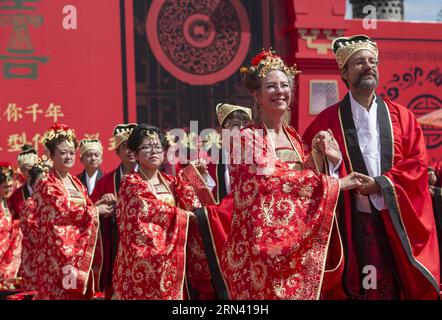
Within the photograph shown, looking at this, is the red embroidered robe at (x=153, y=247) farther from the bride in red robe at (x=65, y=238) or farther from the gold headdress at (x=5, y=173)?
the gold headdress at (x=5, y=173)

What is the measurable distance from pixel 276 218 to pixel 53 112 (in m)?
5.41

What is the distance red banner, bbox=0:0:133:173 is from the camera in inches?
353

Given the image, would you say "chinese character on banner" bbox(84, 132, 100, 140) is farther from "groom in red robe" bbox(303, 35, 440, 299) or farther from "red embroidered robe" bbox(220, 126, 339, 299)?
"red embroidered robe" bbox(220, 126, 339, 299)

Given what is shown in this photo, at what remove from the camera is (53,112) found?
9.02 meters

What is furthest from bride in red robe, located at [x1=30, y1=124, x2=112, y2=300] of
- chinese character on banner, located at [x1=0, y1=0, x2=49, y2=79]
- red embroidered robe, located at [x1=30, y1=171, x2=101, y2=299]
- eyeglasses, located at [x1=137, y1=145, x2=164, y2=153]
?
chinese character on banner, located at [x1=0, y1=0, x2=49, y2=79]

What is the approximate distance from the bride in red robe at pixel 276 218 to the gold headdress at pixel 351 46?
0.49 metres

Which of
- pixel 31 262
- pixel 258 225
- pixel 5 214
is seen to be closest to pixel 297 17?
pixel 5 214

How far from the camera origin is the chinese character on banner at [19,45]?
8992 millimetres

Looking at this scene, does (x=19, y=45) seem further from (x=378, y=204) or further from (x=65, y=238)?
(x=378, y=204)

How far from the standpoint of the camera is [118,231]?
554cm

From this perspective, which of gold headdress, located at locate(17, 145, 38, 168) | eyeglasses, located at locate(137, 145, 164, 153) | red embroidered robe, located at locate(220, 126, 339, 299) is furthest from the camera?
gold headdress, located at locate(17, 145, 38, 168)

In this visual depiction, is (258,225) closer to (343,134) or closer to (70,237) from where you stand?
(343,134)

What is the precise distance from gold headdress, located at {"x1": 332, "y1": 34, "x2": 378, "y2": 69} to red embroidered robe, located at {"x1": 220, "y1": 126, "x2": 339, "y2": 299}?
0.72 m
